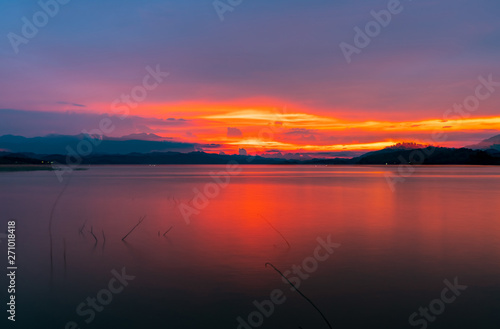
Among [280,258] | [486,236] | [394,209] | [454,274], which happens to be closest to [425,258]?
[454,274]

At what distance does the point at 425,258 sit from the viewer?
14.4 meters

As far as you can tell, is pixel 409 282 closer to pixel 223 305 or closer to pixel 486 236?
pixel 223 305

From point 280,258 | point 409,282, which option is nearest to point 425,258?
point 409,282

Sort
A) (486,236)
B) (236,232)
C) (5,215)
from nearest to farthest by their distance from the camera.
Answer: (486,236)
(236,232)
(5,215)

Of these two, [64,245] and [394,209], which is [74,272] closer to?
[64,245]

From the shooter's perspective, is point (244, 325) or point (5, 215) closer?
point (244, 325)

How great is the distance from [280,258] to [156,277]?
14.7 feet

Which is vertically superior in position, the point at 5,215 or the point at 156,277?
the point at 5,215

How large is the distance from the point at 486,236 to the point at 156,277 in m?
14.5

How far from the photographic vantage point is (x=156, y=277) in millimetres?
12133

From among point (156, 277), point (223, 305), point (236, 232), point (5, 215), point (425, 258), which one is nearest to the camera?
point (223, 305)

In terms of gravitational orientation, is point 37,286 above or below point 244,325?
above

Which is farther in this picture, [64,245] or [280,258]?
[64,245]

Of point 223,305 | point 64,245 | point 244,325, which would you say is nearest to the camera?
point 244,325
